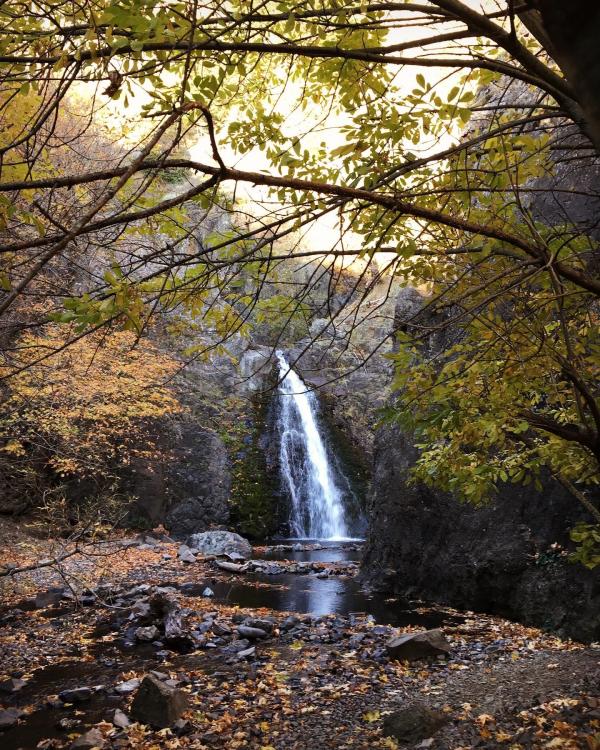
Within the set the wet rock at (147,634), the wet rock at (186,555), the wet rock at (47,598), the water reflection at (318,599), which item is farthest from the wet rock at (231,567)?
the wet rock at (147,634)

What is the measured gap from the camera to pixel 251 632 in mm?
7664

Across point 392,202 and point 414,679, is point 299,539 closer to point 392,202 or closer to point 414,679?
point 414,679

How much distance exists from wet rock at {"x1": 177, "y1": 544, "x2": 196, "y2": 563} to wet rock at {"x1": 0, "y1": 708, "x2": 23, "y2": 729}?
775cm

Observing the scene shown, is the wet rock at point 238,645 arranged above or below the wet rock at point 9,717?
below

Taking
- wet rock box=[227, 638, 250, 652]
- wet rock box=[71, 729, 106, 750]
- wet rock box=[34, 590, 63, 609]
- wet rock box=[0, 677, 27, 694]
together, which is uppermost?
wet rock box=[34, 590, 63, 609]

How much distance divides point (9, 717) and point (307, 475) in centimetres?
1416

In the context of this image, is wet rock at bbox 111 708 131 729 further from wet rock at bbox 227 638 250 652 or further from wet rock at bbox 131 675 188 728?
wet rock at bbox 227 638 250 652

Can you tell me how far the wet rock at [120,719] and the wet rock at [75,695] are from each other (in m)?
0.62

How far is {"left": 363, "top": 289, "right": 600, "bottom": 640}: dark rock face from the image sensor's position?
7469 millimetres

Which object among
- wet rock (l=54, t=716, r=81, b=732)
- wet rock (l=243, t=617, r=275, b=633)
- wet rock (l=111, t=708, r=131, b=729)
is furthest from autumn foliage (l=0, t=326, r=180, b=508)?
wet rock (l=111, t=708, r=131, b=729)

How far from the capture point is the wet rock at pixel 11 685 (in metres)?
5.82

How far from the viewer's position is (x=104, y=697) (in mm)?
5715

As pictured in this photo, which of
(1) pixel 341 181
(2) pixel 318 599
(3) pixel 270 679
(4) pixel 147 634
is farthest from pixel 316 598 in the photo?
(1) pixel 341 181

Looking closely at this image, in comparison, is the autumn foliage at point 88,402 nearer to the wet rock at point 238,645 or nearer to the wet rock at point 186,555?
the wet rock at point 186,555
